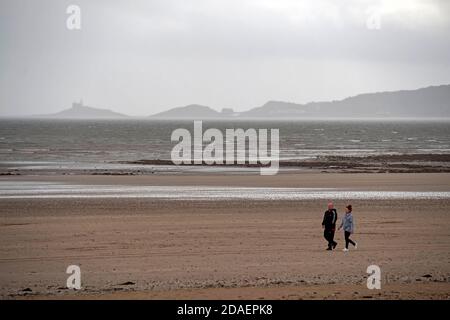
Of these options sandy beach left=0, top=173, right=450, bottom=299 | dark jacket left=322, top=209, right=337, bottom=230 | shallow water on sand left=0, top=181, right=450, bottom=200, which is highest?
dark jacket left=322, top=209, right=337, bottom=230

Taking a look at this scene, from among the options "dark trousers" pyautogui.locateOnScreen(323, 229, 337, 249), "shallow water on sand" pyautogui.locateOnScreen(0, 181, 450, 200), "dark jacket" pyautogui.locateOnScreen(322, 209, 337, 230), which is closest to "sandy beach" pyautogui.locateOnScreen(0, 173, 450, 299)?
"dark trousers" pyautogui.locateOnScreen(323, 229, 337, 249)

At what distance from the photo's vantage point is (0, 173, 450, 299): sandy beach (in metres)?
13.0

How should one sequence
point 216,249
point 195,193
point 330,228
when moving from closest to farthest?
point 216,249 → point 330,228 → point 195,193

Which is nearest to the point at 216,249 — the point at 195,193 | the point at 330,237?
the point at 330,237

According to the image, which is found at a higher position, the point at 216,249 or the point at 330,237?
the point at 330,237

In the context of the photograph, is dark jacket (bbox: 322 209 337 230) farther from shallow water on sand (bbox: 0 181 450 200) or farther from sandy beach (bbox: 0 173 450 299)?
shallow water on sand (bbox: 0 181 450 200)

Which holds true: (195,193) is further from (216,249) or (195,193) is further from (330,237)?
(330,237)

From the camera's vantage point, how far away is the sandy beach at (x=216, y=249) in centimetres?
1303

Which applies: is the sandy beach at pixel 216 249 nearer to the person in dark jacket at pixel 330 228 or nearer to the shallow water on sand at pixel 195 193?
the person in dark jacket at pixel 330 228

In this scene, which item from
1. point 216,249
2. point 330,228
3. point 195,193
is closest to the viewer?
point 216,249

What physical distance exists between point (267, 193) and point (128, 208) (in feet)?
26.9

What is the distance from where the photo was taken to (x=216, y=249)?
672 inches

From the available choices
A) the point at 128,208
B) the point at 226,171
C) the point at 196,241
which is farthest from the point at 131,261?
the point at 226,171
